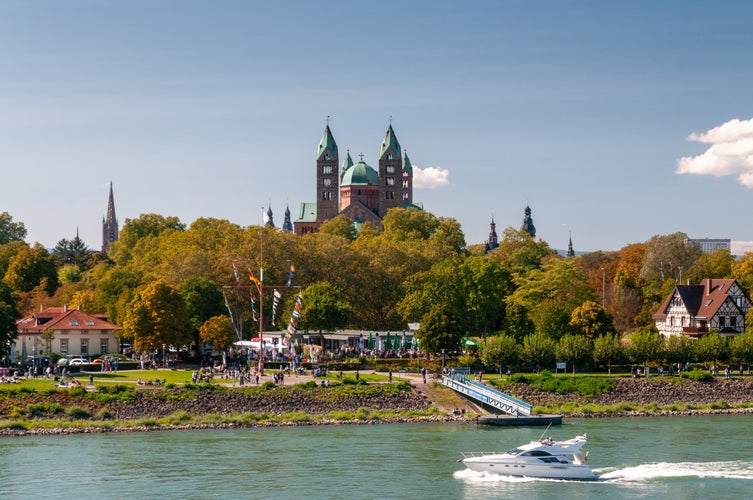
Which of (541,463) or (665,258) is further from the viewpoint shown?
(665,258)

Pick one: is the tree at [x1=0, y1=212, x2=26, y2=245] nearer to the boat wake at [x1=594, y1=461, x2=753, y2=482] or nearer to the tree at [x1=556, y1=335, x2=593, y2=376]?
the tree at [x1=556, y1=335, x2=593, y2=376]

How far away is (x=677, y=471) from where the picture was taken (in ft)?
177

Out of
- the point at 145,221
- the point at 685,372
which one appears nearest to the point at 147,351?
the point at 685,372

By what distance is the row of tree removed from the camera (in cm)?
9669

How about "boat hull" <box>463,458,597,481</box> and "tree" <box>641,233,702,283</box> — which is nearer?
"boat hull" <box>463,458,597,481</box>

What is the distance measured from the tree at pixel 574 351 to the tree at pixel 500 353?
3478 millimetres

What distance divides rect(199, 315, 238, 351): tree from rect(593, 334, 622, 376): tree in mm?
29555

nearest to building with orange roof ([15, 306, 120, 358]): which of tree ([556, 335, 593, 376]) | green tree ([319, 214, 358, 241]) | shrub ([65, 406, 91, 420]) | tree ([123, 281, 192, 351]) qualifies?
tree ([123, 281, 192, 351])

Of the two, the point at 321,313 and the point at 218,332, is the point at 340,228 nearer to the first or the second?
the point at 321,313

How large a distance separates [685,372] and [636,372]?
3890mm

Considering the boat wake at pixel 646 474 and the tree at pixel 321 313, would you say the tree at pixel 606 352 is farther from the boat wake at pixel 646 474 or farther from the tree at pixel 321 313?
the boat wake at pixel 646 474

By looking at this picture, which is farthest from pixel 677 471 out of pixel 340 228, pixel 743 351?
pixel 340 228

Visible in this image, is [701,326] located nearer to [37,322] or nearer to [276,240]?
[276,240]

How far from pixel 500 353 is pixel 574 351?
19.3 feet
